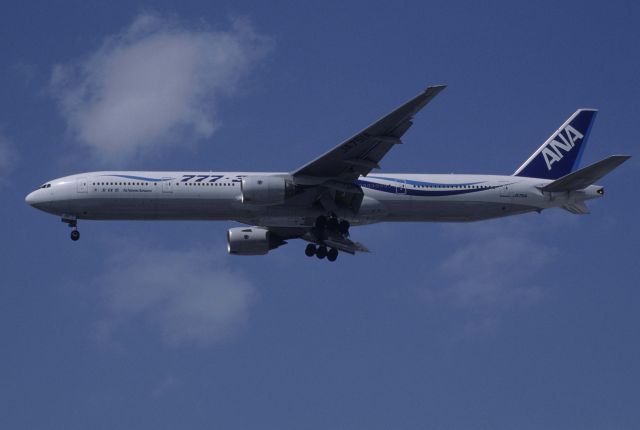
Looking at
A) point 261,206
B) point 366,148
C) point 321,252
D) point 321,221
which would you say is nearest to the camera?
point 366,148

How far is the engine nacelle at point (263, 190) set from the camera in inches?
2120

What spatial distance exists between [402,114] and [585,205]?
12908mm

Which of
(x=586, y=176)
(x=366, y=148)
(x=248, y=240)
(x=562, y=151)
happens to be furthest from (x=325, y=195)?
(x=562, y=151)

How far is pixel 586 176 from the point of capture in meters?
56.5

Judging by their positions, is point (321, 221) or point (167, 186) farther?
point (321, 221)

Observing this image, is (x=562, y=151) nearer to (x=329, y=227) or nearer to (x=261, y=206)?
(x=329, y=227)

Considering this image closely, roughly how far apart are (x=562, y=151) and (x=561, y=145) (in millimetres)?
350

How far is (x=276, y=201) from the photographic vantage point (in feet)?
178

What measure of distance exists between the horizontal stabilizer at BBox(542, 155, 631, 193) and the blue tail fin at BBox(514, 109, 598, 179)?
2972 millimetres

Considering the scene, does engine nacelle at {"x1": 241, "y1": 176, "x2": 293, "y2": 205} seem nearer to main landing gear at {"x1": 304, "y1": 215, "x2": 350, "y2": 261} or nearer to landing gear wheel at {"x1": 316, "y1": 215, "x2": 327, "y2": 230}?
landing gear wheel at {"x1": 316, "y1": 215, "x2": 327, "y2": 230}

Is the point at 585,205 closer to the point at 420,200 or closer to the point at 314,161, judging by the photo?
the point at 420,200

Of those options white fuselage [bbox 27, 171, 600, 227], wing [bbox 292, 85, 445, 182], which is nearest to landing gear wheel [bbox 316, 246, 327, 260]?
white fuselage [bbox 27, 171, 600, 227]

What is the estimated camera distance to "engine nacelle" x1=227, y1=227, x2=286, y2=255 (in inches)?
2394

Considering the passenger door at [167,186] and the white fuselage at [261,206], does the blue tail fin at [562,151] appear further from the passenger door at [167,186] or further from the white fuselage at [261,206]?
the passenger door at [167,186]
